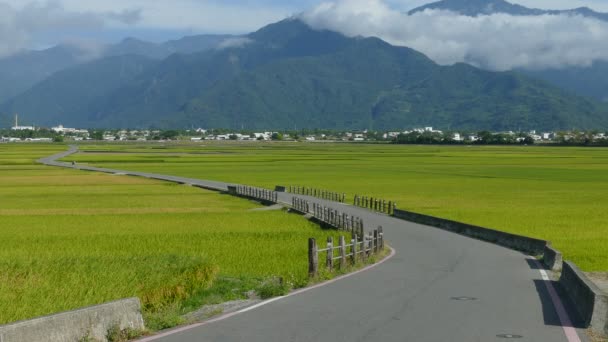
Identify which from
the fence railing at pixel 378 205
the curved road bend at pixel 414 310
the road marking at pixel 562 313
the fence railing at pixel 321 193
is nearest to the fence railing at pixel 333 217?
the fence railing at pixel 378 205

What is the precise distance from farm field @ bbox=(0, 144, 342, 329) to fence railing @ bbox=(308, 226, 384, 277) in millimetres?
711

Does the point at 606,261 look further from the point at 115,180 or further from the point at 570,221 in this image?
the point at 115,180

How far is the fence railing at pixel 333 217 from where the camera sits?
120ft

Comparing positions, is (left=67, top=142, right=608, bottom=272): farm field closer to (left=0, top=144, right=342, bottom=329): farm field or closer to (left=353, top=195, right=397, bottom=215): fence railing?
(left=353, top=195, right=397, bottom=215): fence railing

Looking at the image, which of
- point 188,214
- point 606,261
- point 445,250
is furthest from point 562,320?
point 188,214

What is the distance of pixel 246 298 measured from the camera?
62.3 feet

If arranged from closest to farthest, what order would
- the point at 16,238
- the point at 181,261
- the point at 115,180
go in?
the point at 181,261 < the point at 16,238 < the point at 115,180

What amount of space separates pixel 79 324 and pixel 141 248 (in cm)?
1826

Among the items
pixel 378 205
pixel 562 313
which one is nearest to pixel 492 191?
pixel 378 205

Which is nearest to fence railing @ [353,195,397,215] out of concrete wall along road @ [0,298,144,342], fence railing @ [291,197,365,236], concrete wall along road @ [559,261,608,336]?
fence railing @ [291,197,365,236]

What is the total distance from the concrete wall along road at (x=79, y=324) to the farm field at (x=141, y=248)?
30.8 inches

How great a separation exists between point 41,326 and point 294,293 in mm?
7773

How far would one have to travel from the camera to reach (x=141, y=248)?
31.6 meters

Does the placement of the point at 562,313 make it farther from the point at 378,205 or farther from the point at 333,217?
the point at 378,205
